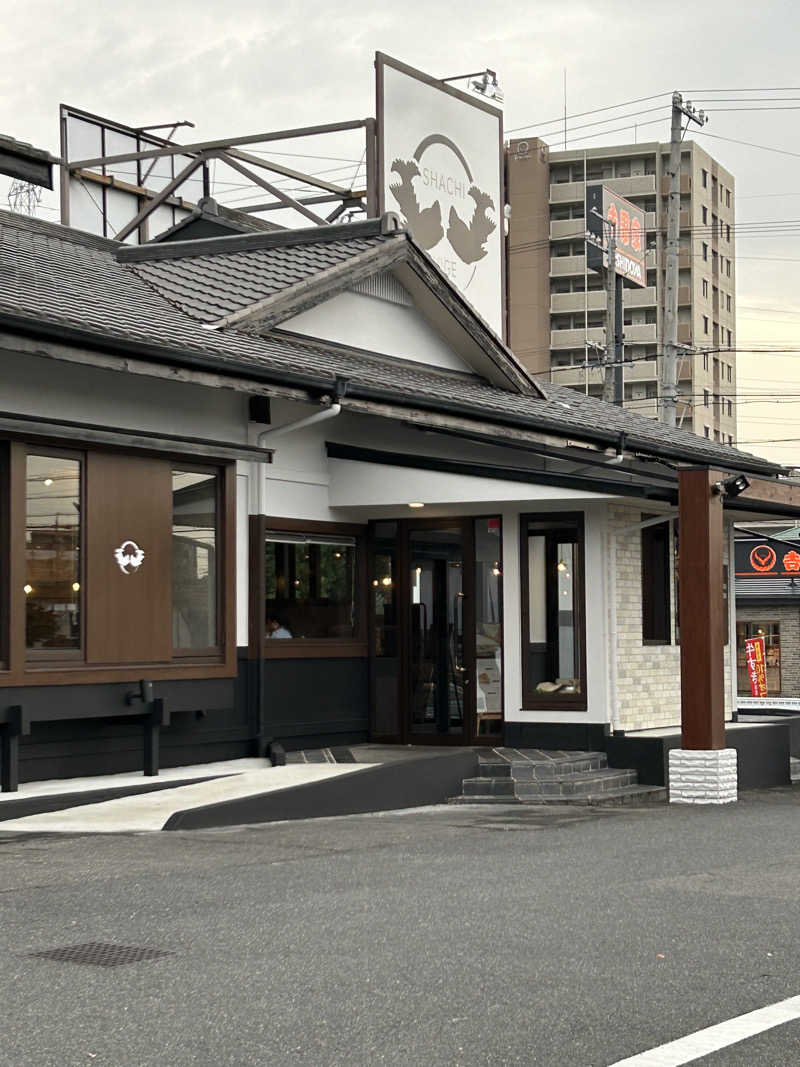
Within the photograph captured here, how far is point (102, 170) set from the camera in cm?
2527

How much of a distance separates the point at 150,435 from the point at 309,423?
165cm

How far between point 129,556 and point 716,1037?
862cm

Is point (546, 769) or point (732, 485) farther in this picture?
point (546, 769)

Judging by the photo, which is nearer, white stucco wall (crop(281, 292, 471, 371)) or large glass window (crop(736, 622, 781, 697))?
white stucco wall (crop(281, 292, 471, 371))

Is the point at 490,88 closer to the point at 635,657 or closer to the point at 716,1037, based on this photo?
the point at 635,657

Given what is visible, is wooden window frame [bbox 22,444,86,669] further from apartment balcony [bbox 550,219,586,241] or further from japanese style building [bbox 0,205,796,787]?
apartment balcony [bbox 550,219,586,241]

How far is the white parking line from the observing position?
507 cm

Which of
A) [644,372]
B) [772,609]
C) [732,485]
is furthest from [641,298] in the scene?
[732,485]

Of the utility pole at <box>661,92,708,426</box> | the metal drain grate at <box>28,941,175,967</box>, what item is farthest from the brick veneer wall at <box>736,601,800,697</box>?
the metal drain grate at <box>28,941,175,967</box>

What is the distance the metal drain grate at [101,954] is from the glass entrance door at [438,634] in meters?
9.88

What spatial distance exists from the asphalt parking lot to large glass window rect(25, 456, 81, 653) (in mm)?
2164

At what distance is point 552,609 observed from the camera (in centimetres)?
1620

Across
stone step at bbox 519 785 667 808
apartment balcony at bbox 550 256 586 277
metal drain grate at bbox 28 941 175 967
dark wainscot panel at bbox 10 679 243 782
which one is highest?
apartment balcony at bbox 550 256 586 277

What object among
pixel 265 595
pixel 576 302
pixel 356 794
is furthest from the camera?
pixel 576 302
